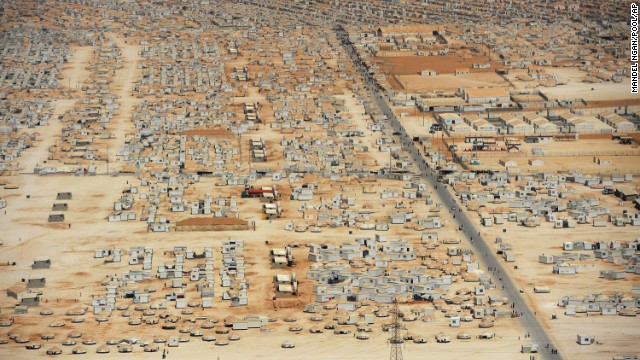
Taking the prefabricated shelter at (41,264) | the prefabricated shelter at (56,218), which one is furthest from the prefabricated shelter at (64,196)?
the prefabricated shelter at (41,264)

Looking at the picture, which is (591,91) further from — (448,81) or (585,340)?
(585,340)

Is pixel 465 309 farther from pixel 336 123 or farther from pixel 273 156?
pixel 336 123

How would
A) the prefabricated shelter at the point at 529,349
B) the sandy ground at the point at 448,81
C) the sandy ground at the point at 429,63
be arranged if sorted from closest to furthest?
the prefabricated shelter at the point at 529,349 → the sandy ground at the point at 448,81 → the sandy ground at the point at 429,63

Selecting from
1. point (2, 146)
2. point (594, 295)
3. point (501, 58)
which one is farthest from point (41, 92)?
point (594, 295)

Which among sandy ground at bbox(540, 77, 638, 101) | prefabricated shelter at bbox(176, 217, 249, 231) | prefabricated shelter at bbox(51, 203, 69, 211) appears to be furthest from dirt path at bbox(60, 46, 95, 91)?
prefabricated shelter at bbox(176, 217, 249, 231)

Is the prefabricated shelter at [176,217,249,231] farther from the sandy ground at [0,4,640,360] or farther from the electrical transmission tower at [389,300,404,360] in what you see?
the electrical transmission tower at [389,300,404,360]

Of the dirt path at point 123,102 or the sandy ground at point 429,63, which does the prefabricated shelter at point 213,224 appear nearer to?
the dirt path at point 123,102

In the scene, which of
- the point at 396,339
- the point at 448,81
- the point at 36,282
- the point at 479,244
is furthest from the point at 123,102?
the point at 396,339
